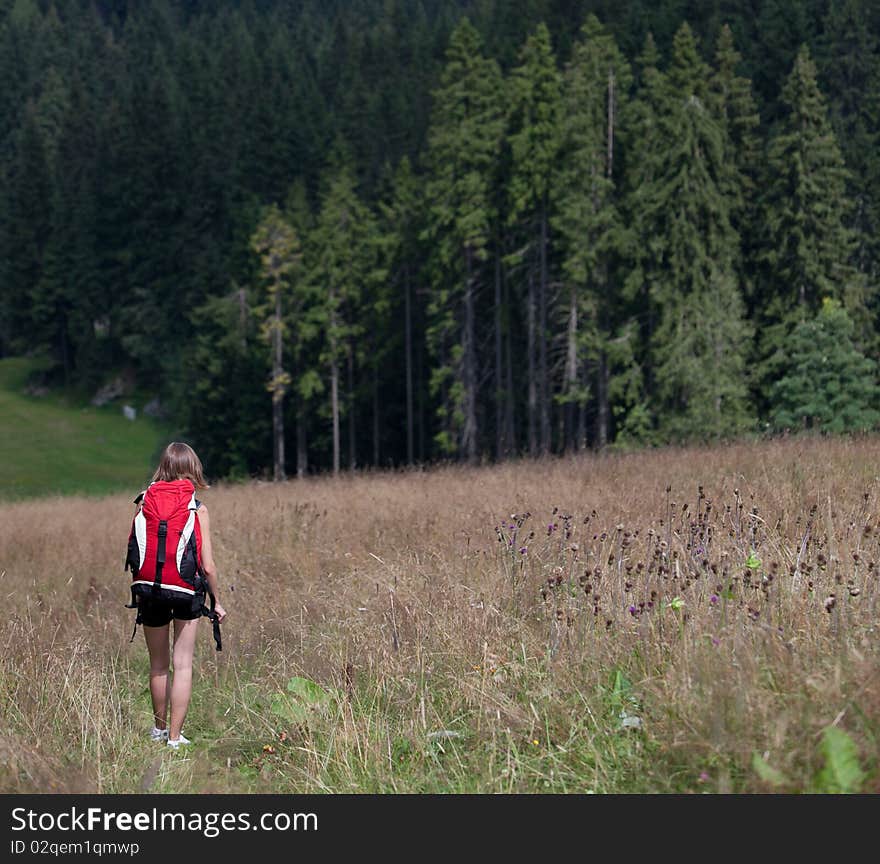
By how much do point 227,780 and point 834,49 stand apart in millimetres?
43272

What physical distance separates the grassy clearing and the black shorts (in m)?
44.2

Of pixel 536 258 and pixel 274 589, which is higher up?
pixel 536 258

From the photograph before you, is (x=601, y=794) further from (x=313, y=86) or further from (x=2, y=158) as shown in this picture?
(x=2, y=158)

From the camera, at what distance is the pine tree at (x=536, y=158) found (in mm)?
36188

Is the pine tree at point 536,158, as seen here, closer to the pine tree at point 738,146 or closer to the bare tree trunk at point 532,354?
the bare tree trunk at point 532,354

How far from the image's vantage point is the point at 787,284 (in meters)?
34.7

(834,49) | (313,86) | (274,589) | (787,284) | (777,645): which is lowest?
(274,589)

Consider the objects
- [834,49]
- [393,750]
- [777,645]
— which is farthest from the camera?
[834,49]

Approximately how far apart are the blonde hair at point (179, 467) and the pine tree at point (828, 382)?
1997 cm

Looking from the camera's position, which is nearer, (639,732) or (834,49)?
(639,732)

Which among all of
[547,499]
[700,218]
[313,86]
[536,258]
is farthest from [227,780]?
[313,86]

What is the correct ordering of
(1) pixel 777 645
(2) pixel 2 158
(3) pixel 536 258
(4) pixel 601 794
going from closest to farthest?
(4) pixel 601 794 → (1) pixel 777 645 → (3) pixel 536 258 → (2) pixel 2 158

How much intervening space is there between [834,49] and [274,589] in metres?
39.6

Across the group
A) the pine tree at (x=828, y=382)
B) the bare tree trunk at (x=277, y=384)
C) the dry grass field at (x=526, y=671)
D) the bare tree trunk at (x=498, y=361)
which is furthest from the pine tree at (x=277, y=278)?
the dry grass field at (x=526, y=671)
